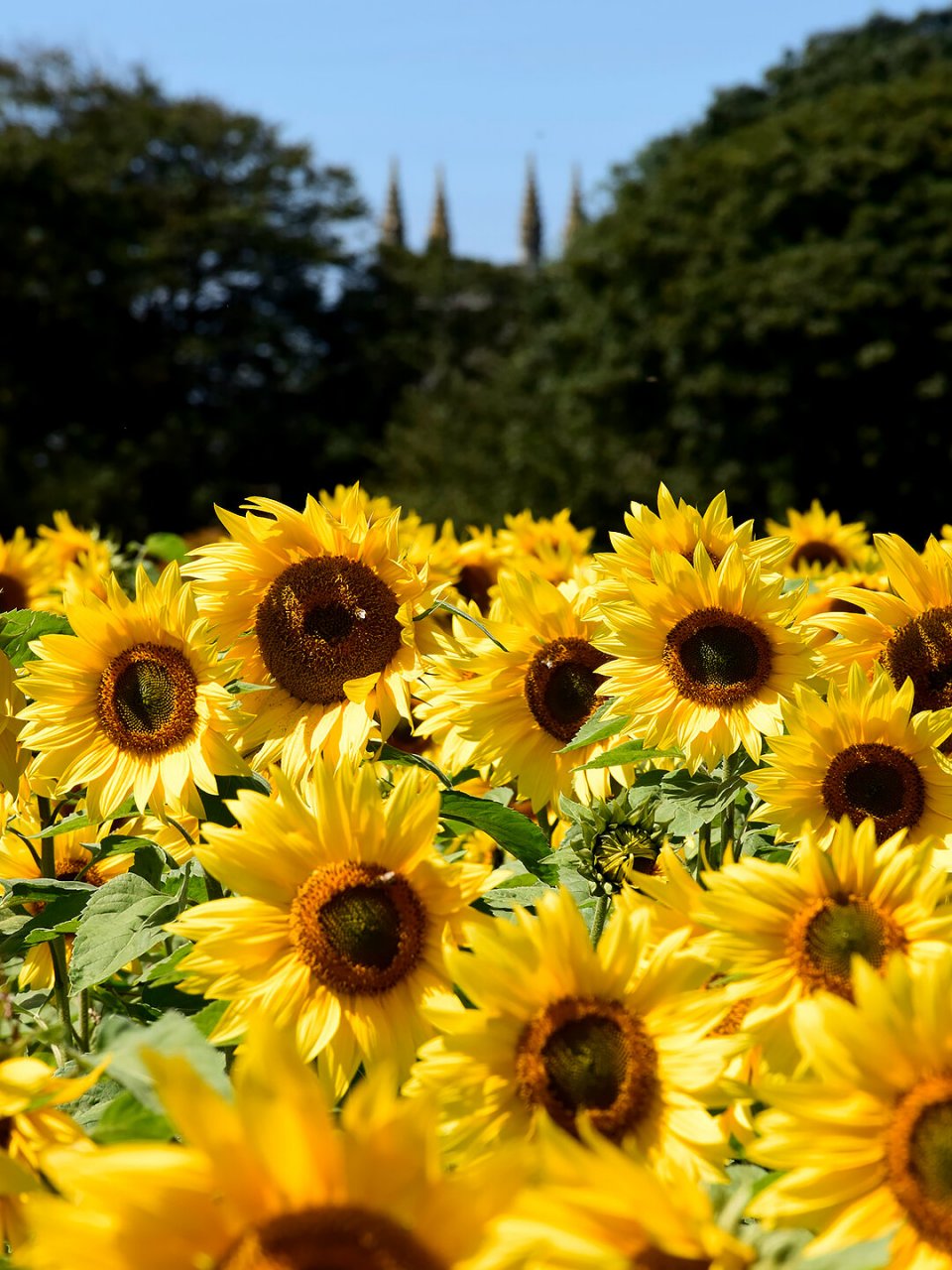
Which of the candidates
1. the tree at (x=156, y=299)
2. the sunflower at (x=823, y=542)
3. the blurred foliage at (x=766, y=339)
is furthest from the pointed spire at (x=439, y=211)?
the sunflower at (x=823, y=542)

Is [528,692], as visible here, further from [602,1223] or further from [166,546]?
[166,546]

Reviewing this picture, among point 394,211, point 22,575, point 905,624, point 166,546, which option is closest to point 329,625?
point 905,624

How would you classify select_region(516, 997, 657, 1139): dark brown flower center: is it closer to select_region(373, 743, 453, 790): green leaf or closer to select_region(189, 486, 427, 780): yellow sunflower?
select_region(373, 743, 453, 790): green leaf

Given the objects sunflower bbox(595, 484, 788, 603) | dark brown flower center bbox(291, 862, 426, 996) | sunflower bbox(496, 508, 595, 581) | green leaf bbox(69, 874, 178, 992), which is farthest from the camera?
sunflower bbox(496, 508, 595, 581)

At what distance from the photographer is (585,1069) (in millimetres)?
1237

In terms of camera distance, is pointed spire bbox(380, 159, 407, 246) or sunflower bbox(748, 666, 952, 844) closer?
sunflower bbox(748, 666, 952, 844)

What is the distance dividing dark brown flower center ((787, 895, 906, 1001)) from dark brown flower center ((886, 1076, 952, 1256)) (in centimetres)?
36

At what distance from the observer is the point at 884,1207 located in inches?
39.8

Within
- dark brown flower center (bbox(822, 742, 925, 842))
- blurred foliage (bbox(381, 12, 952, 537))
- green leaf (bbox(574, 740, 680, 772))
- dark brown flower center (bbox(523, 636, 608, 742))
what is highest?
blurred foliage (bbox(381, 12, 952, 537))

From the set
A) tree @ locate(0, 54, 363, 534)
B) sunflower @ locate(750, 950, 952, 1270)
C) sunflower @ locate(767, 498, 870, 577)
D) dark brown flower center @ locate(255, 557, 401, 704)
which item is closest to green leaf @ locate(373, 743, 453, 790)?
dark brown flower center @ locate(255, 557, 401, 704)

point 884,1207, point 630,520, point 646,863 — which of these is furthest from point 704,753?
point 884,1207

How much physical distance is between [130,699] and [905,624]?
1218mm

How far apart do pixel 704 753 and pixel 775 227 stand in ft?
71.7

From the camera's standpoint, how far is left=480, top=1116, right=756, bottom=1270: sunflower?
32.5 inches
